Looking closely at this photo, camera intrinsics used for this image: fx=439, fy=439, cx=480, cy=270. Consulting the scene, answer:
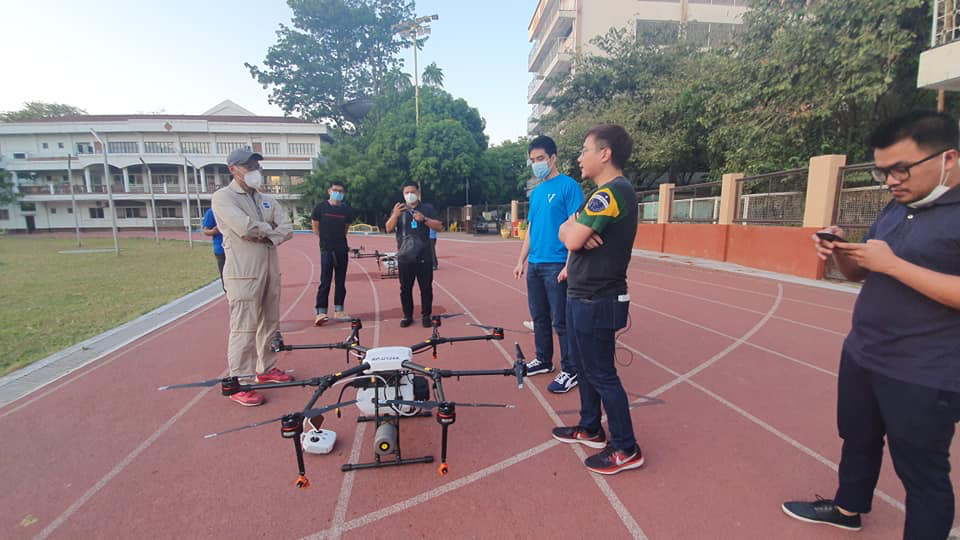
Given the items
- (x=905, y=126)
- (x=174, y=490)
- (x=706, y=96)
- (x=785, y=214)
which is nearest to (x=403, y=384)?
(x=174, y=490)

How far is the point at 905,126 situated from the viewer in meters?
1.57

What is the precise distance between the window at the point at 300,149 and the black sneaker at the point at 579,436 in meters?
42.3

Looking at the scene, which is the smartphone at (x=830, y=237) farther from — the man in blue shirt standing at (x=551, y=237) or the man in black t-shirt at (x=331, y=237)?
the man in black t-shirt at (x=331, y=237)

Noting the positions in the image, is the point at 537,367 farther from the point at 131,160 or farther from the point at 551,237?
the point at 131,160

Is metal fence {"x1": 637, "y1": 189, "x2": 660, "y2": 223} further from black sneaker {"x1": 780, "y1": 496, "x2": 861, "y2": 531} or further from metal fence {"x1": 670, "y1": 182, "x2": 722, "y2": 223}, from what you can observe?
black sneaker {"x1": 780, "y1": 496, "x2": 861, "y2": 531}

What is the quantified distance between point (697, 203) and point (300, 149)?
1426 inches

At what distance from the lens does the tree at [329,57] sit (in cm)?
4291

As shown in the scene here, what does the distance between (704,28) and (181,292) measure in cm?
3059

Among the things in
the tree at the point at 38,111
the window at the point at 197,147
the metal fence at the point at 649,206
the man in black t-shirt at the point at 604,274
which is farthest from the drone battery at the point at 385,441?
the tree at the point at 38,111

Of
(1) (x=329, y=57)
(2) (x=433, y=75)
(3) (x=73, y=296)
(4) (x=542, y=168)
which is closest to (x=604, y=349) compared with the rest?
(4) (x=542, y=168)

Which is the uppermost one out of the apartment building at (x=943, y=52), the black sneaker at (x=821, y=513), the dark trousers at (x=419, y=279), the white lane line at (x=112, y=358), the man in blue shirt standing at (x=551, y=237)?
the apartment building at (x=943, y=52)

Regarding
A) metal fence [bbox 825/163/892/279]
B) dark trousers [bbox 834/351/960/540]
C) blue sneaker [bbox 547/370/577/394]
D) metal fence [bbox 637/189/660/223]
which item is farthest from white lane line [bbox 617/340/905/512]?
metal fence [bbox 637/189/660/223]

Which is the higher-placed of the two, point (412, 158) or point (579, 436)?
point (412, 158)

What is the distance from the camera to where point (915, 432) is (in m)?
1.56
